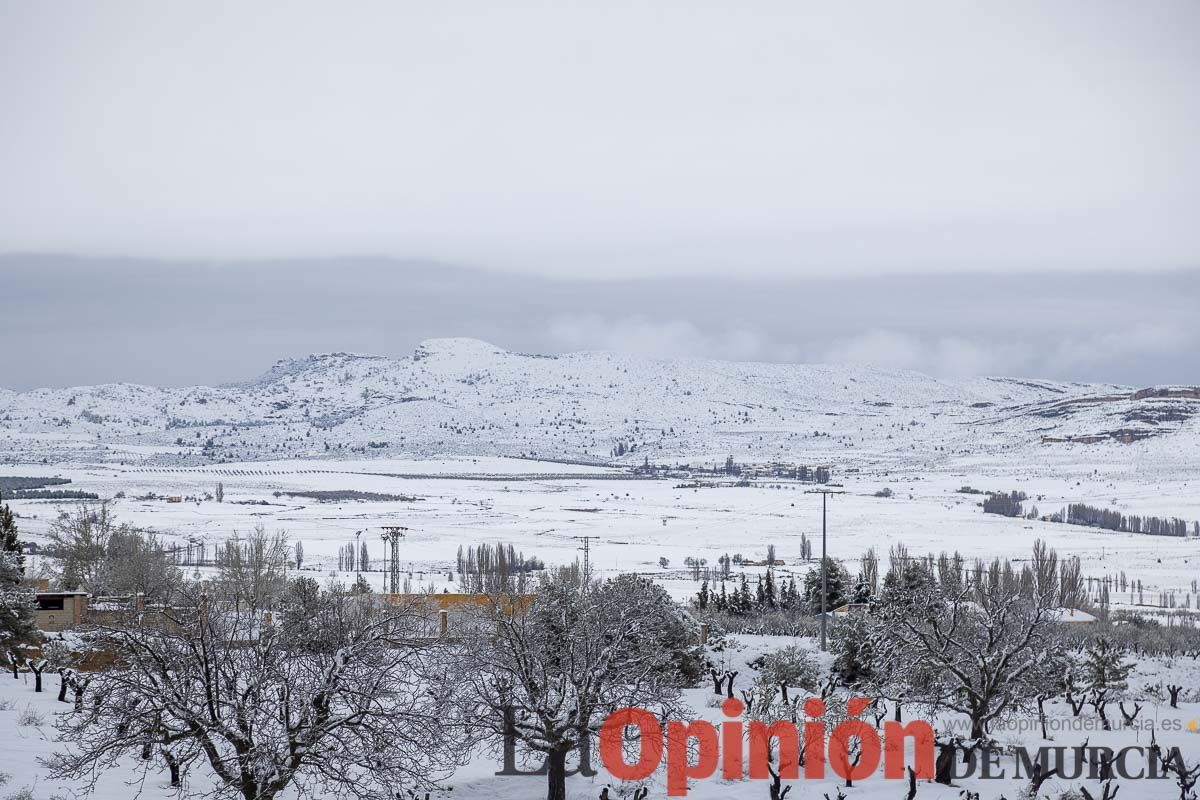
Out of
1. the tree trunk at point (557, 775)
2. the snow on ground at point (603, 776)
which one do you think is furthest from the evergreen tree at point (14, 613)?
the tree trunk at point (557, 775)

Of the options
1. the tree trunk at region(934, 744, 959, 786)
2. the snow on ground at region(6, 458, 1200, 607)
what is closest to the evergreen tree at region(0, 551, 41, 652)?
the tree trunk at region(934, 744, 959, 786)

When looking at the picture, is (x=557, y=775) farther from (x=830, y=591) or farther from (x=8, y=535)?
(x=830, y=591)

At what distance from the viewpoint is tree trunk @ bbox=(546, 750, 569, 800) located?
23.6m

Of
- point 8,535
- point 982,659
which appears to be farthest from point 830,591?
point 8,535

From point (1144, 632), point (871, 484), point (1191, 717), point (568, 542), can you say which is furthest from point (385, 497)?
point (1191, 717)

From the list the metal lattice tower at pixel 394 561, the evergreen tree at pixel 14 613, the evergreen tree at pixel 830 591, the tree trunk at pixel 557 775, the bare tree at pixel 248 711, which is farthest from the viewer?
the evergreen tree at pixel 830 591

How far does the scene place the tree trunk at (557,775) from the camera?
23.6 meters

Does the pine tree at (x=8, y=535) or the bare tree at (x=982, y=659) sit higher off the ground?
the pine tree at (x=8, y=535)

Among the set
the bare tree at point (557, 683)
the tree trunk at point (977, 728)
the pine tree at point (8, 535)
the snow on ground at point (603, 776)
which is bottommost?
the snow on ground at point (603, 776)

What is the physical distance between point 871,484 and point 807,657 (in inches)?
6253

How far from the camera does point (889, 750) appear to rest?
2759cm

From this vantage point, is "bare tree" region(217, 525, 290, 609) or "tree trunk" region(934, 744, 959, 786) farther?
"bare tree" region(217, 525, 290, 609)

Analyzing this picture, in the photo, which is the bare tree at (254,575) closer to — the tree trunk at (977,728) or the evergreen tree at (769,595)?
the evergreen tree at (769,595)

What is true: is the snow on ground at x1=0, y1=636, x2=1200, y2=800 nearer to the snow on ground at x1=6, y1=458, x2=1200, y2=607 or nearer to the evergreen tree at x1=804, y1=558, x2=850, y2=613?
the evergreen tree at x1=804, y1=558, x2=850, y2=613
